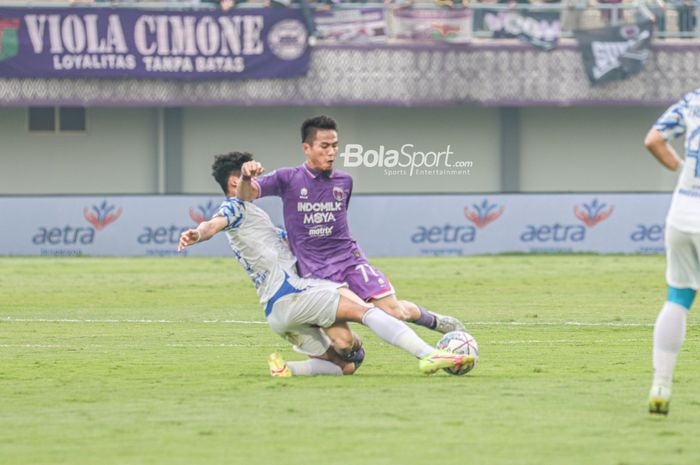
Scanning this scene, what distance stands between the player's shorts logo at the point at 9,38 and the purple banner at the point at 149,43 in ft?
0.08

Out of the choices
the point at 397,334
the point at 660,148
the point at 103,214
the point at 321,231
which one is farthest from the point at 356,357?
the point at 103,214

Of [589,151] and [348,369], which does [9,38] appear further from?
[348,369]

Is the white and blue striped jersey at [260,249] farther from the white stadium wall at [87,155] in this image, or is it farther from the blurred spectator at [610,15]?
the white stadium wall at [87,155]

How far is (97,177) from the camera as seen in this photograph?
38.8 meters

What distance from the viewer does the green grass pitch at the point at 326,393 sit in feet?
25.9

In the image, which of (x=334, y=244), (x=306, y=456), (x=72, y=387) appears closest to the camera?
(x=306, y=456)

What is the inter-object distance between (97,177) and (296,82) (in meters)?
6.29

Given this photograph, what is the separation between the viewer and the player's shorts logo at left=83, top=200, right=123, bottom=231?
3080 cm

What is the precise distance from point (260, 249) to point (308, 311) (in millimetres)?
682

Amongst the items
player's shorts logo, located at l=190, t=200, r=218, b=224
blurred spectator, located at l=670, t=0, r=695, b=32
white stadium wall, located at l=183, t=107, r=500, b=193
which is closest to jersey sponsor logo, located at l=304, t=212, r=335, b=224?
player's shorts logo, located at l=190, t=200, r=218, b=224

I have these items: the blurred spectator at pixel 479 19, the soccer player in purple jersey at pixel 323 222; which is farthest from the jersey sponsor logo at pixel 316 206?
the blurred spectator at pixel 479 19

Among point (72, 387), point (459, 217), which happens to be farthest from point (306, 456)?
point (459, 217)

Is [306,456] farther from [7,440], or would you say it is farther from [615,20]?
[615,20]
